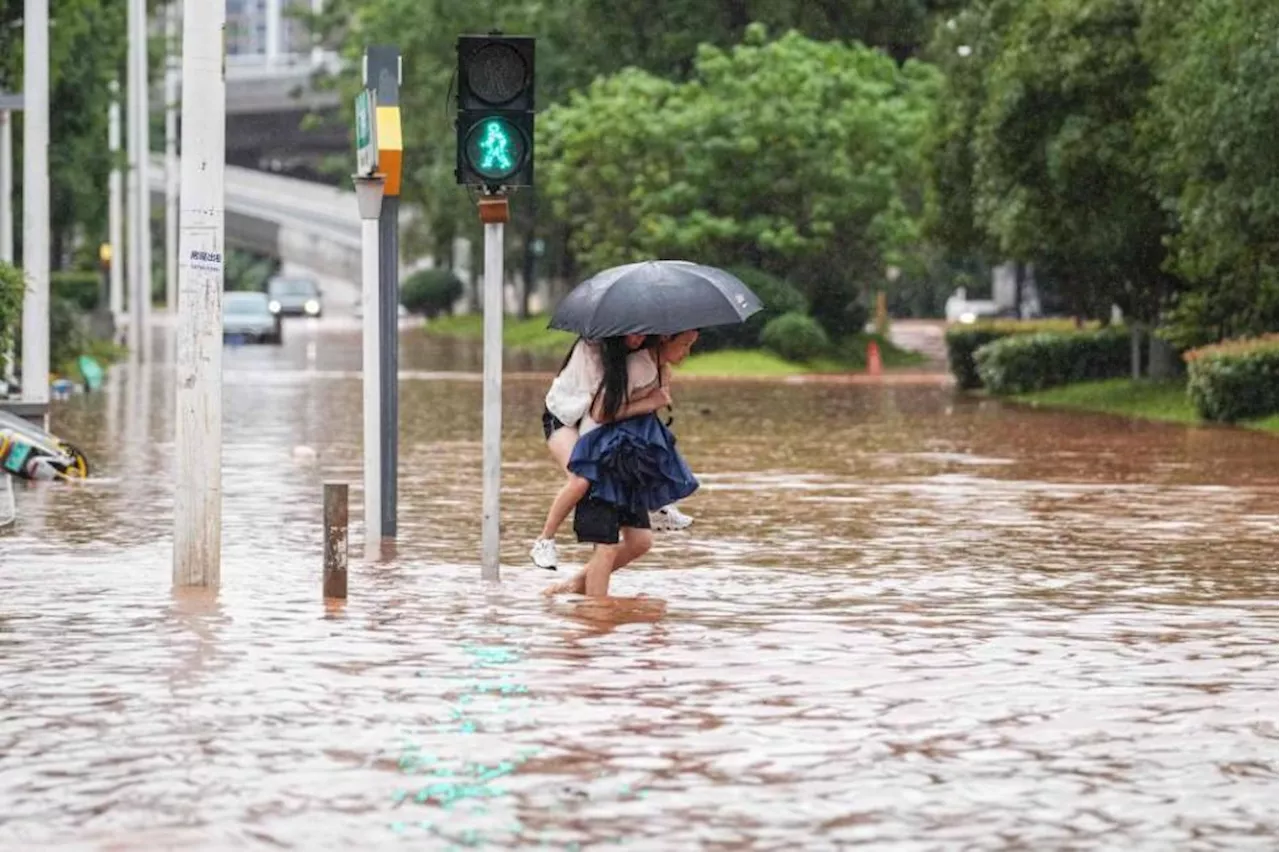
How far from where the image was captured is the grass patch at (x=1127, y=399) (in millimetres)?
38531

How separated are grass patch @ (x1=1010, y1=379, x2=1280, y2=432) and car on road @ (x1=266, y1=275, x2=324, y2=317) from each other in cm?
7066

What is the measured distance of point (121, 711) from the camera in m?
11.3

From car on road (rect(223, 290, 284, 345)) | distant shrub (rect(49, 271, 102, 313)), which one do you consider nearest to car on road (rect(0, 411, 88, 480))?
Result: car on road (rect(223, 290, 284, 345))

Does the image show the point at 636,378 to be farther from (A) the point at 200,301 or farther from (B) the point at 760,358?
(B) the point at 760,358

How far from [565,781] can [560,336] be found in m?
63.2

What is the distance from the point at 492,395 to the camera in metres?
16.5

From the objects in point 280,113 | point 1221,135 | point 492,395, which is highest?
point 280,113

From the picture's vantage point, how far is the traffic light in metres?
16.1

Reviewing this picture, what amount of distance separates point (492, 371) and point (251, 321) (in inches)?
2364

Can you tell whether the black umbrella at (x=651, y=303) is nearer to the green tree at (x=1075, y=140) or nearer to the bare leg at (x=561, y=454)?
the bare leg at (x=561, y=454)

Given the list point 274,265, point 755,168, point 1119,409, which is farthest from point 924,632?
point 274,265

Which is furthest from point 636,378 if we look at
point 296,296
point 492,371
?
point 296,296

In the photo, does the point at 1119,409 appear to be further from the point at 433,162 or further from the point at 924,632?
the point at 433,162

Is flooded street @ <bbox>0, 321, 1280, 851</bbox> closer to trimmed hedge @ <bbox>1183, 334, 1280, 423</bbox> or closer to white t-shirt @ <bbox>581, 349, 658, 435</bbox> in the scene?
white t-shirt @ <bbox>581, 349, 658, 435</bbox>
